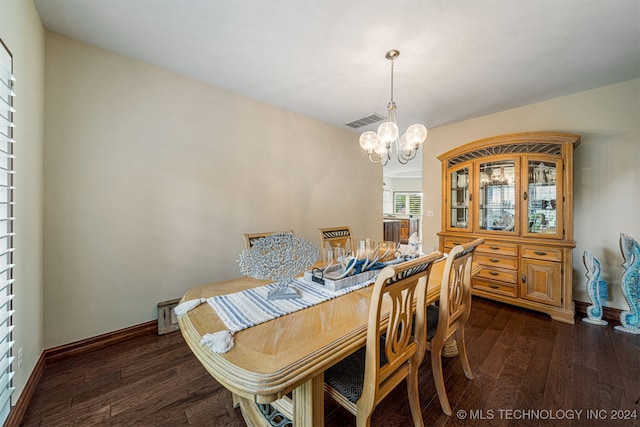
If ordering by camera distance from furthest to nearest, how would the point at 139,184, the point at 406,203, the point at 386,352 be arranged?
the point at 406,203 → the point at 139,184 → the point at 386,352

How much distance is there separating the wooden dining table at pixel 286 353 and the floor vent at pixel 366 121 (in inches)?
120

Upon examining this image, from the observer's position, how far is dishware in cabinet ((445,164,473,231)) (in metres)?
3.42

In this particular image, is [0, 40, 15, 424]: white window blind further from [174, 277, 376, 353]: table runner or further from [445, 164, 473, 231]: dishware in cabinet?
[445, 164, 473, 231]: dishware in cabinet

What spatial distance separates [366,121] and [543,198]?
2.52 meters

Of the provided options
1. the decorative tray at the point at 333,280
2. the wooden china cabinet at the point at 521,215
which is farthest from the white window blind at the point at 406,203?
the decorative tray at the point at 333,280

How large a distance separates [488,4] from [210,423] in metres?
3.20

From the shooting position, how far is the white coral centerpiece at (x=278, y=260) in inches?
52.8

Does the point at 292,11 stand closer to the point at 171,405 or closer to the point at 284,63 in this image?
the point at 284,63

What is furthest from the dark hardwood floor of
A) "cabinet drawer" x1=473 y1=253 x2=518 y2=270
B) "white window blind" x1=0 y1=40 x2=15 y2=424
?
"cabinet drawer" x1=473 y1=253 x2=518 y2=270

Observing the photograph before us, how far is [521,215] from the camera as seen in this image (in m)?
2.98

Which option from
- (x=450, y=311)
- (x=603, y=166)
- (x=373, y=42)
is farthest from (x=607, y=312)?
(x=373, y=42)

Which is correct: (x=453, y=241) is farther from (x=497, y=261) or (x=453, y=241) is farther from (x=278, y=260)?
(x=278, y=260)

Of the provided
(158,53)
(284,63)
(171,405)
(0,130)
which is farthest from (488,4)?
(171,405)

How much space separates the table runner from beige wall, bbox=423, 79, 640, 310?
3157mm
